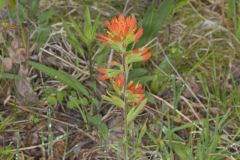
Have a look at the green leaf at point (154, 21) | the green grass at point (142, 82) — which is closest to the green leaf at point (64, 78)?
the green grass at point (142, 82)

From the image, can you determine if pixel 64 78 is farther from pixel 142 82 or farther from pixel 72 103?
pixel 142 82

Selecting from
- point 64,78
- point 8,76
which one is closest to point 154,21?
point 64,78

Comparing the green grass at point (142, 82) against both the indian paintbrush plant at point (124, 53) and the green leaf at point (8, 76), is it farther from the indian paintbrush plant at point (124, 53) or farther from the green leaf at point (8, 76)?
the indian paintbrush plant at point (124, 53)

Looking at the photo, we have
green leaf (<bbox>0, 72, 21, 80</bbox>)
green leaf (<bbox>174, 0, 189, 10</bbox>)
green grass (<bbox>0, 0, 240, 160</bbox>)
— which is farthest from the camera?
green leaf (<bbox>174, 0, 189, 10</bbox>)

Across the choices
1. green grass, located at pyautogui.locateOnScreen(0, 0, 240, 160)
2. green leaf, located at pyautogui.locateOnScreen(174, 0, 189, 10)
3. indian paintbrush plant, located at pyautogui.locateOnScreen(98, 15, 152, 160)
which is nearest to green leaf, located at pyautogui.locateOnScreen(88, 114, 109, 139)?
green grass, located at pyautogui.locateOnScreen(0, 0, 240, 160)

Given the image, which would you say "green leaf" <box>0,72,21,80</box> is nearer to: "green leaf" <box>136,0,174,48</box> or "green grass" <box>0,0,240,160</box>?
"green grass" <box>0,0,240,160</box>

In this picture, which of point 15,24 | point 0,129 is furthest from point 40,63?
point 0,129

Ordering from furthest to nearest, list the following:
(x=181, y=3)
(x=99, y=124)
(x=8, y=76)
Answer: (x=181, y=3) → (x=8, y=76) → (x=99, y=124)
